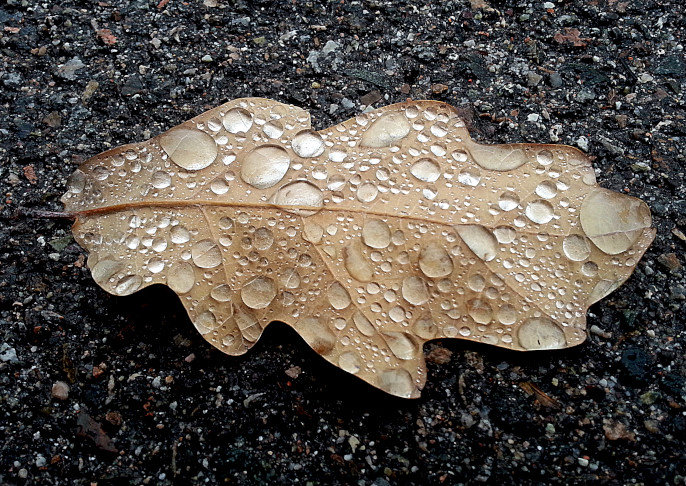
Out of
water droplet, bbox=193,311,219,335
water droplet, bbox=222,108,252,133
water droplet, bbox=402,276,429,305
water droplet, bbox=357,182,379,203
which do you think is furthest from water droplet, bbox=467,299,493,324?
water droplet, bbox=222,108,252,133

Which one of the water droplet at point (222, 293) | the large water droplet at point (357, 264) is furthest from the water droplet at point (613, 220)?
the water droplet at point (222, 293)

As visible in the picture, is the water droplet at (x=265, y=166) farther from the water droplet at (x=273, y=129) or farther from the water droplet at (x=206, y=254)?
the water droplet at (x=206, y=254)

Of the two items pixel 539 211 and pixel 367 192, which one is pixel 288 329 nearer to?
pixel 367 192

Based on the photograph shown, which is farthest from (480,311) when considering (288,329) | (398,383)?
(288,329)

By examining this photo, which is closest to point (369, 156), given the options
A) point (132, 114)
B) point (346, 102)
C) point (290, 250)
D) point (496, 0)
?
point (290, 250)

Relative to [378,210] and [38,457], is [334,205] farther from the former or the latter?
[38,457]

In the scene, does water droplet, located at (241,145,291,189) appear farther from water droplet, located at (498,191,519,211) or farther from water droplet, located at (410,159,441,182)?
water droplet, located at (498,191,519,211)

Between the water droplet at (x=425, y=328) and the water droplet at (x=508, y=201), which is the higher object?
the water droplet at (x=508, y=201)
